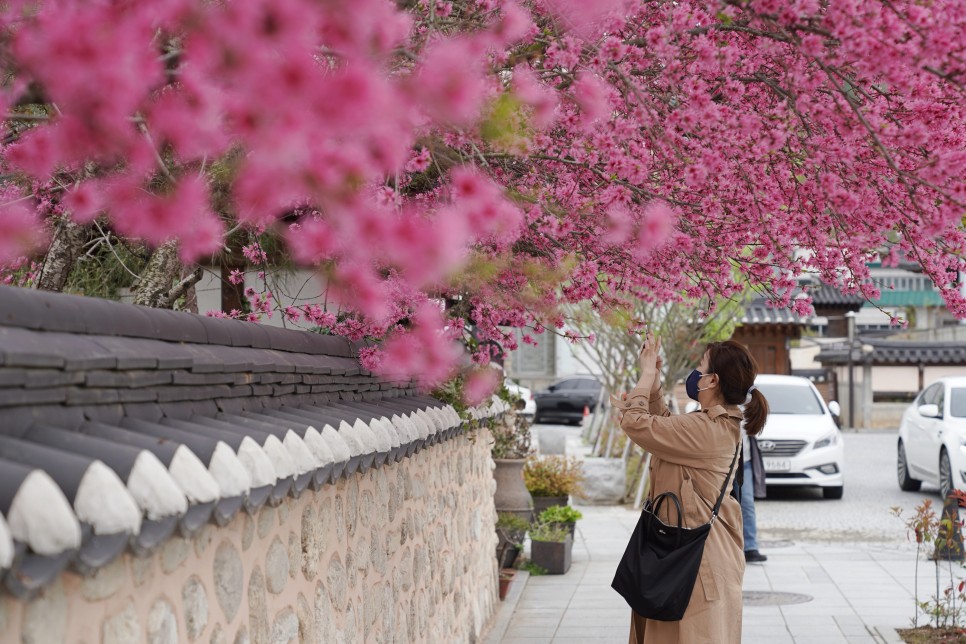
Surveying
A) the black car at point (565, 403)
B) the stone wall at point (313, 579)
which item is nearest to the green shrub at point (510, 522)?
the stone wall at point (313, 579)

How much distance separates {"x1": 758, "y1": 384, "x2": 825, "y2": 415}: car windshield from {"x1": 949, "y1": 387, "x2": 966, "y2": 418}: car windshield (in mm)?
1993

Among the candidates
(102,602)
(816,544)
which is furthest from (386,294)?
(816,544)

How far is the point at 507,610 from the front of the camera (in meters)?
9.57

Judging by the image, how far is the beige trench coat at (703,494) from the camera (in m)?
5.47

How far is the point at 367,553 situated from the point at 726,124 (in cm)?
240

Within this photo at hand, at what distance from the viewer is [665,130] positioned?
4.49 m

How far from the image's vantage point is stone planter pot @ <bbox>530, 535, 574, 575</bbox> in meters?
11.3

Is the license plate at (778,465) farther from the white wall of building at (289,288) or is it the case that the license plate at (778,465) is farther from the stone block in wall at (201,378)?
the stone block in wall at (201,378)

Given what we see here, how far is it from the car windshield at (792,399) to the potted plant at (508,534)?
782cm

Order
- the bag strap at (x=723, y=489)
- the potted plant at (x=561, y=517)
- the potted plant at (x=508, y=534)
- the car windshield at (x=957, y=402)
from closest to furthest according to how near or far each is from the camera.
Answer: the bag strap at (x=723, y=489), the potted plant at (x=508, y=534), the potted plant at (x=561, y=517), the car windshield at (x=957, y=402)

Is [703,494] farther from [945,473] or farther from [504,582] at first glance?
[945,473]

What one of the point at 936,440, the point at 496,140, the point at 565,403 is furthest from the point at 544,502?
the point at 565,403

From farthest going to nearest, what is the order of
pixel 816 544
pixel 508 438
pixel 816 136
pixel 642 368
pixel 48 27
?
1. pixel 816 544
2. pixel 508 438
3. pixel 642 368
4. pixel 816 136
5. pixel 48 27

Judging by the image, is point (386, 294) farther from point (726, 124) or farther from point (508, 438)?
point (508, 438)
